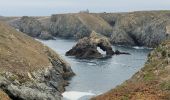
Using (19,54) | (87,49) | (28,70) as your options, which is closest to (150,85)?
(28,70)

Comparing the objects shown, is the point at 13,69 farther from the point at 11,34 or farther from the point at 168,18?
the point at 168,18

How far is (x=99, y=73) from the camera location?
96375mm

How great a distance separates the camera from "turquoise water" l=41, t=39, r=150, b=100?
73.0 meters

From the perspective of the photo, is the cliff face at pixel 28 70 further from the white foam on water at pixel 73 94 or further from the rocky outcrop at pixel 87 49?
the rocky outcrop at pixel 87 49

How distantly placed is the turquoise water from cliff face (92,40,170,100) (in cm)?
1354

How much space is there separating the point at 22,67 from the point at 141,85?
2328 cm

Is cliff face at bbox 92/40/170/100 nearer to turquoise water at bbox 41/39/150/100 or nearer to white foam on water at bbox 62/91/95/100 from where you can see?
white foam on water at bbox 62/91/95/100

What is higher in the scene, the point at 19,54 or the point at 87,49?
Result: the point at 19,54

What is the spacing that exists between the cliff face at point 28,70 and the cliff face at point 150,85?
32.5 feet

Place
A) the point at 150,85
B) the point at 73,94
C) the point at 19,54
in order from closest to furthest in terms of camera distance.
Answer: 1. the point at 150,85
2. the point at 73,94
3. the point at 19,54

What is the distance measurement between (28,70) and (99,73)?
105 ft

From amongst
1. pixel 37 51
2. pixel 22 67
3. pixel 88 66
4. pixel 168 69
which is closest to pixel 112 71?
pixel 88 66

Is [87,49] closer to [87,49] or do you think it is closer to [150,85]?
[87,49]

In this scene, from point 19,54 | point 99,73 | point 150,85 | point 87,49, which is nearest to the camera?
point 150,85
